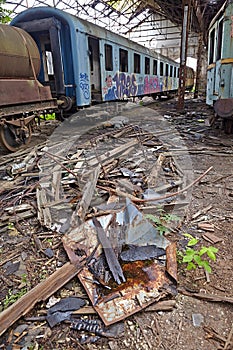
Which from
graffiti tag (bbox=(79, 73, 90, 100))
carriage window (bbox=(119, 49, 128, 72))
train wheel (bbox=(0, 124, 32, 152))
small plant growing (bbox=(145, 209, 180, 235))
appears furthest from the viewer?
carriage window (bbox=(119, 49, 128, 72))

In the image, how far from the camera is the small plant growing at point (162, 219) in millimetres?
3066

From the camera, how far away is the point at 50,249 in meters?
2.81

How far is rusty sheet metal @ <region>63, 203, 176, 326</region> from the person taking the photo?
82.0 inches

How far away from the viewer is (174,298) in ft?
7.09

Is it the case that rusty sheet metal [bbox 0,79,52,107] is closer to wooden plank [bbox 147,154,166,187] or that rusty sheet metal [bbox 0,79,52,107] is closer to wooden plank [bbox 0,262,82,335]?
wooden plank [bbox 147,154,166,187]

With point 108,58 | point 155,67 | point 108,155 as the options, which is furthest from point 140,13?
point 108,155

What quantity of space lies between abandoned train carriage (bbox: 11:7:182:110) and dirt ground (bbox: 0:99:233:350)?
5.83 metres

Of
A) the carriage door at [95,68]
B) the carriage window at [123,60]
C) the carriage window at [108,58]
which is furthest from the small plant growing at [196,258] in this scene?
the carriage window at [123,60]

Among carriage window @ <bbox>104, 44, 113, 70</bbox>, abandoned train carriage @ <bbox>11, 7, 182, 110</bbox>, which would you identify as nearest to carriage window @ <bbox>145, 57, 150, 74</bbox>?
abandoned train carriage @ <bbox>11, 7, 182, 110</bbox>

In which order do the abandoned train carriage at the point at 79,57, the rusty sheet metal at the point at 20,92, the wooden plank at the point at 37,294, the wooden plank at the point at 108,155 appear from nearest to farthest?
the wooden plank at the point at 37,294 → the wooden plank at the point at 108,155 → the rusty sheet metal at the point at 20,92 → the abandoned train carriage at the point at 79,57

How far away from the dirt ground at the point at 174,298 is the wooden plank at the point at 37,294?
50mm

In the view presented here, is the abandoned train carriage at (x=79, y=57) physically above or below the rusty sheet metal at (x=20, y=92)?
above

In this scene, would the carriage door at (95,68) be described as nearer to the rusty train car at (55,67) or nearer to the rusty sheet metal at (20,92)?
the rusty train car at (55,67)

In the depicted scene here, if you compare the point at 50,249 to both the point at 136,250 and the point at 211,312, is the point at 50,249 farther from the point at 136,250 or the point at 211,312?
the point at 211,312
